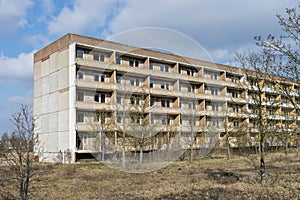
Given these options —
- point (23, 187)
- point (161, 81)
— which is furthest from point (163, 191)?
point (161, 81)

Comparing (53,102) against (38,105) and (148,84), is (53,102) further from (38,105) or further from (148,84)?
(148,84)

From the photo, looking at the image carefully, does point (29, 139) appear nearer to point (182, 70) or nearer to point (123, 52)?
point (123, 52)

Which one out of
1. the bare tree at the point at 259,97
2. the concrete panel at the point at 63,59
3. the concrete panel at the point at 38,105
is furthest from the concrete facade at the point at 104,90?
the bare tree at the point at 259,97

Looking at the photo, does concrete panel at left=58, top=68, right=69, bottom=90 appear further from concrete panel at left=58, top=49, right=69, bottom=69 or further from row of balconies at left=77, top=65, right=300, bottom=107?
row of balconies at left=77, top=65, right=300, bottom=107

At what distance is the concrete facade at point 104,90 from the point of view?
117 feet

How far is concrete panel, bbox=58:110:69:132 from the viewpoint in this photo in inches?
1427

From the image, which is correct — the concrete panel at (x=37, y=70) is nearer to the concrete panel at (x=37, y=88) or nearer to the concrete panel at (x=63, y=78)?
the concrete panel at (x=37, y=88)

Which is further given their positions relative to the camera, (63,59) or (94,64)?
(63,59)

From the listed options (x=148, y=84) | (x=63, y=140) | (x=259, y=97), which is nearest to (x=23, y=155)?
(x=259, y=97)

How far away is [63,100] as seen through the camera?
122 feet

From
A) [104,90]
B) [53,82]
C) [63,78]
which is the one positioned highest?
[63,78]

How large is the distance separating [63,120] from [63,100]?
2.30 m

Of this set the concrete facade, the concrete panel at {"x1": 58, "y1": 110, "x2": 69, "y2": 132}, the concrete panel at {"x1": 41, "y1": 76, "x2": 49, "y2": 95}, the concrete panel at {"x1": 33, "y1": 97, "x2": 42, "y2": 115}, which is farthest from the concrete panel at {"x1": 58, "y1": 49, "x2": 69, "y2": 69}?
the concrete panel at {"x1": 33, "y1": 97, "x2": 42, "y2": 115}

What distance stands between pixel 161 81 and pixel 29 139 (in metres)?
35.6
